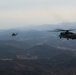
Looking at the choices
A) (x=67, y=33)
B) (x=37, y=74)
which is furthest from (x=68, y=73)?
(x=67, y=33)

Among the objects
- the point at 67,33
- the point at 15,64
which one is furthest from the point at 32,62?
the point at 67,33

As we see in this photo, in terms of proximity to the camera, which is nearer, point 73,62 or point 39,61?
point 73,62

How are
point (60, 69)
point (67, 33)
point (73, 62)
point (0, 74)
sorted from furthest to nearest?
point (73, 62)
point (60, 69)
point (0, 74)
point (67, 33)

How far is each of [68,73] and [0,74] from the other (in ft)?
147

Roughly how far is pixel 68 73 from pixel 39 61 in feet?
149

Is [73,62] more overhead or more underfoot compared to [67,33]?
more underfoot

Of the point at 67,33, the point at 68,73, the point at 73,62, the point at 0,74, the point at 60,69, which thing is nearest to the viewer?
the point at 67,33

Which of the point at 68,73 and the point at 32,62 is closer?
the point at 68,73

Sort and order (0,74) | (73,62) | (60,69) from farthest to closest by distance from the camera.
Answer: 1. (73,62)
2. (60,69)
3. (0,74)

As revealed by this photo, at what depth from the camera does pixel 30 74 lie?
138m

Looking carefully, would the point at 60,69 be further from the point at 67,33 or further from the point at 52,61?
the point at 67,33

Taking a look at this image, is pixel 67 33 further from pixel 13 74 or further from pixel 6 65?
pixel 6 65

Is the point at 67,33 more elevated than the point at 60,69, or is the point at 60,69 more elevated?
the point at 67,33

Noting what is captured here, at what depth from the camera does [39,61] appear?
19075cm
